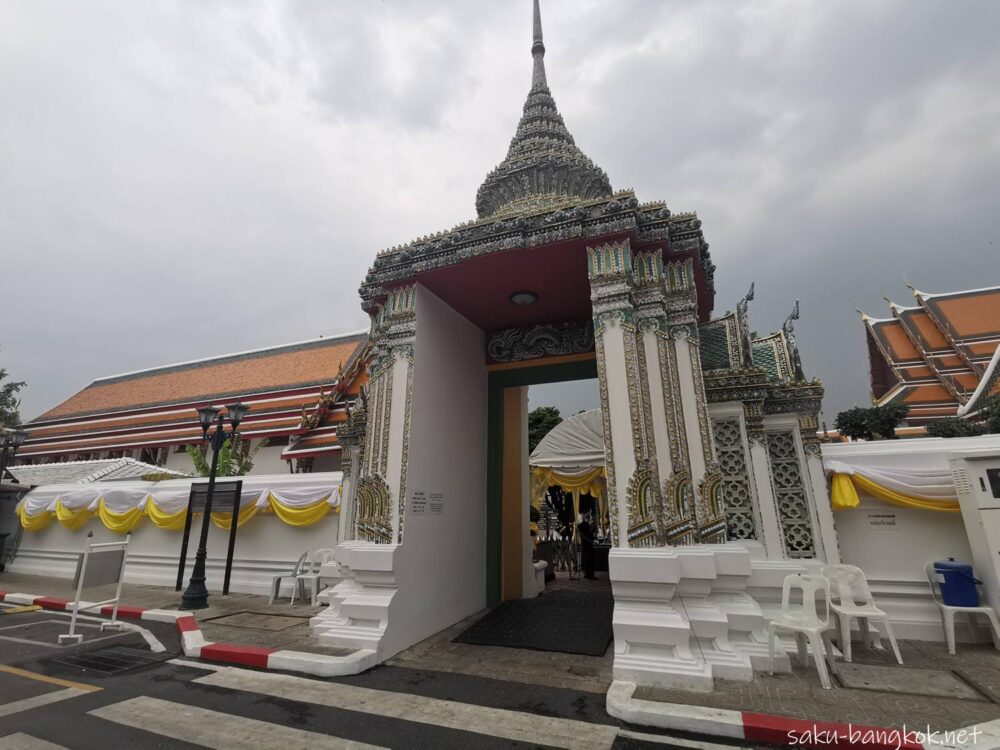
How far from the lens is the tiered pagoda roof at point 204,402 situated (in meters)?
17.4

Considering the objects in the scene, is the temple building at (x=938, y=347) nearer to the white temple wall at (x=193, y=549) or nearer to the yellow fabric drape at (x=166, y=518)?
the white temple wall at (x=193, y=549)

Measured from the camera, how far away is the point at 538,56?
870 cm

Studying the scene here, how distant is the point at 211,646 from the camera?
473 centimetres

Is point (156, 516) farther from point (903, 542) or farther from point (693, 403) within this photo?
point (903, 542)

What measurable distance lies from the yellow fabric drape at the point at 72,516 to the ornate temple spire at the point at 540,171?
36.7 feet

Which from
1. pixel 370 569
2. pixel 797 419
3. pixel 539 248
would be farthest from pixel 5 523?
pixel 797 419

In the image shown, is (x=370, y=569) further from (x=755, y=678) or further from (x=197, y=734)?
(x=755, y=678)

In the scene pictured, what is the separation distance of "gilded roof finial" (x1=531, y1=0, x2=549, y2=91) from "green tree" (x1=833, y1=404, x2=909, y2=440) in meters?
10.1

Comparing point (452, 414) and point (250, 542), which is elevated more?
point (452, 414)

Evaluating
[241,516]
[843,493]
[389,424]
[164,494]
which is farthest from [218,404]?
[843,493]

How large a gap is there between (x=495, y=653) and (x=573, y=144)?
740 centimetres

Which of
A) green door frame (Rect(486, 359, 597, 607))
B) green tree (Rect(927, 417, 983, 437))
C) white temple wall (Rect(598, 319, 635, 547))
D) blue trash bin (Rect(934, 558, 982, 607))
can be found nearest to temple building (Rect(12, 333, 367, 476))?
green door frame (Rect(486, 359, 597, 607))

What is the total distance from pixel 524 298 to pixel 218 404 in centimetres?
1952

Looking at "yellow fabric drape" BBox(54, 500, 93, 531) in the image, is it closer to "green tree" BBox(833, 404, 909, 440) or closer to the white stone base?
the white stone base
